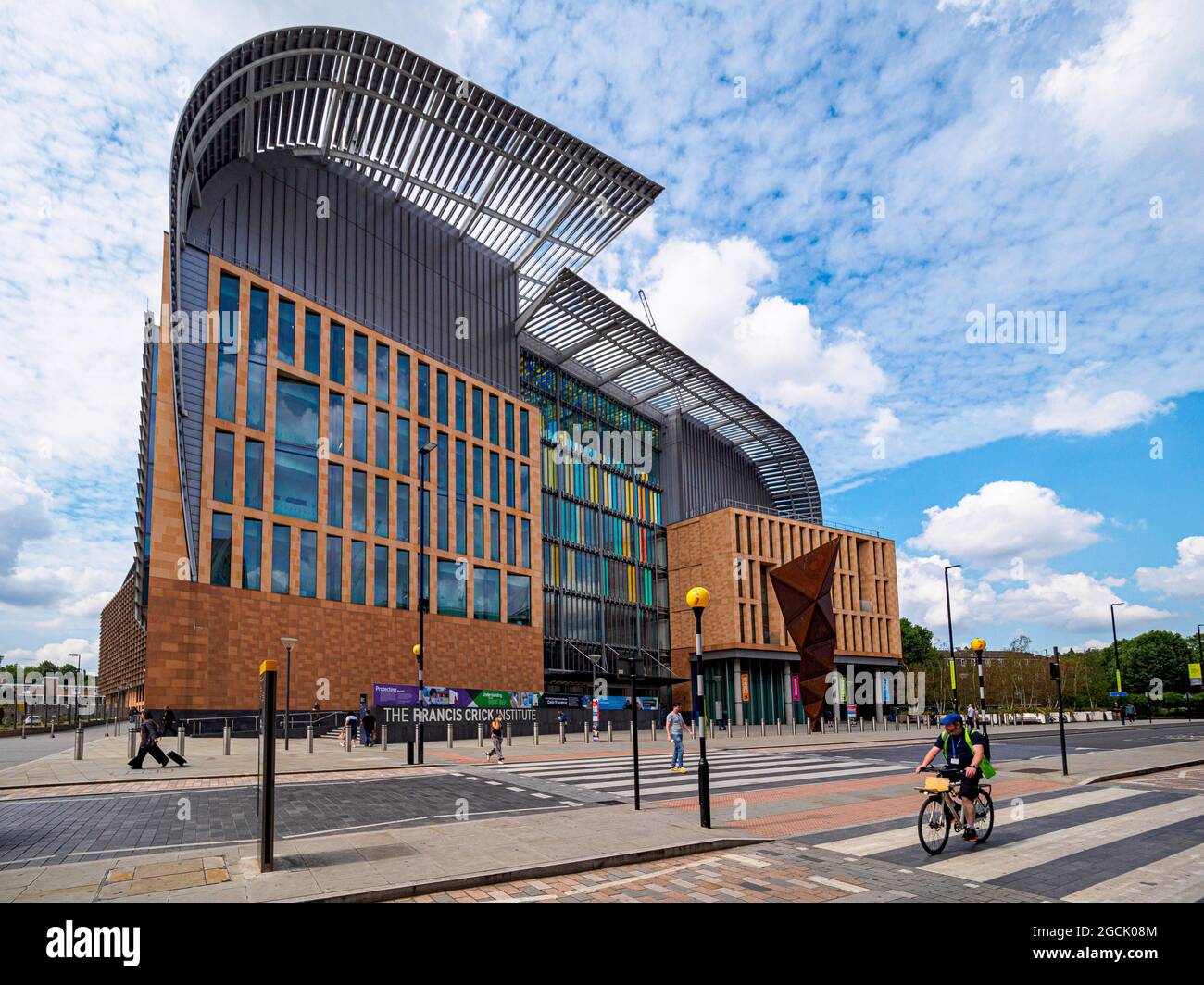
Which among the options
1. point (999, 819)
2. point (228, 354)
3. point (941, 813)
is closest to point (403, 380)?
point (228, 354)

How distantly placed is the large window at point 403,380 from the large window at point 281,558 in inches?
418

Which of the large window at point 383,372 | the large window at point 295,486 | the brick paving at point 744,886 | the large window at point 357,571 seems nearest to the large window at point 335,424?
the large window at point 295,486

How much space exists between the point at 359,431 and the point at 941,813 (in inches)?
1516

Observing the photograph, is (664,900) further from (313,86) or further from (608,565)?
(608,565)

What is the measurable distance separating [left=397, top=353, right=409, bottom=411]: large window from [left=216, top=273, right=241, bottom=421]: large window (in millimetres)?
9946

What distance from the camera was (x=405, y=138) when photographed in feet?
142

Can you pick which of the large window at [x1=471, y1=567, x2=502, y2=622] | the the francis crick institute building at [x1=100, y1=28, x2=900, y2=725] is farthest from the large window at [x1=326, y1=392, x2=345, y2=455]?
the large window at [x1=471, y1=567, x2=502, y2=622]

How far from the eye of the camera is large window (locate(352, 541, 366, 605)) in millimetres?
41938

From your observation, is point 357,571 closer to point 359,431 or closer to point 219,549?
point 359,431

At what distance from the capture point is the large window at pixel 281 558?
38062 mm

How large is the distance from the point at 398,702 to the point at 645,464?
3696 centimetres

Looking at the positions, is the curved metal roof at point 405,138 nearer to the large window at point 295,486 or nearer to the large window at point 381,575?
the large window at point 295,486

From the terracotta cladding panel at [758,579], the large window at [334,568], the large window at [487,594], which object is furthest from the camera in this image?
the terracotta cladding panel at [758,579]

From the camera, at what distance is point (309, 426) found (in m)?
40.9
